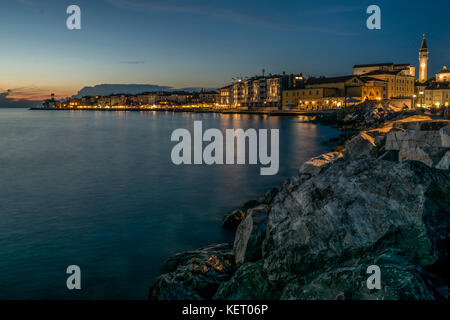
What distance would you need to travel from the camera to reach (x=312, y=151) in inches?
1230

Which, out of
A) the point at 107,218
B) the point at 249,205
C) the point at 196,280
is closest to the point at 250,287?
the point at 196,280

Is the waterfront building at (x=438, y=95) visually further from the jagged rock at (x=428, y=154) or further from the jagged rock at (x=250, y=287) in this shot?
the jagged rock at (x=250, y=287)

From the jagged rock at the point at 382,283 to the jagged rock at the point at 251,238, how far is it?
6.52ft

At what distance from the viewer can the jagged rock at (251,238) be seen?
7293 millimetres

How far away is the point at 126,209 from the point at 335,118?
57442 millimetres

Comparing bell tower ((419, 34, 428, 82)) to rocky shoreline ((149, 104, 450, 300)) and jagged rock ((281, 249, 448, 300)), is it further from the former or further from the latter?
jagged rock ((281, 249, 448, 300))

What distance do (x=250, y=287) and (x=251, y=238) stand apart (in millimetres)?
1377

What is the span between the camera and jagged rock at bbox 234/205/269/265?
23.9 feet

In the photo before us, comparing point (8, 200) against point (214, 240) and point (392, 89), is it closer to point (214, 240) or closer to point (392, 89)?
point (214, 240)

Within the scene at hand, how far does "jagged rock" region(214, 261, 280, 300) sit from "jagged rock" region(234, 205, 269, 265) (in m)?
0.92

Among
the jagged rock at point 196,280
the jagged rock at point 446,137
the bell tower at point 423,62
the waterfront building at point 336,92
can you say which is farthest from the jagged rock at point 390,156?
the bell tower at point 423,62

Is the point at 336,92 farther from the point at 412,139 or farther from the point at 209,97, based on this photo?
the point at 209,97

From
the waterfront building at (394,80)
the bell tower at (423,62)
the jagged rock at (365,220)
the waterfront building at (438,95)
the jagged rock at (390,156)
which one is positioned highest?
the bell tower at (423,62)

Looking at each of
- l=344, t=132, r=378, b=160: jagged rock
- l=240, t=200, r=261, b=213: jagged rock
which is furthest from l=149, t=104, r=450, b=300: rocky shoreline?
l=344, t=132, r=378, b=160: jagged rock
